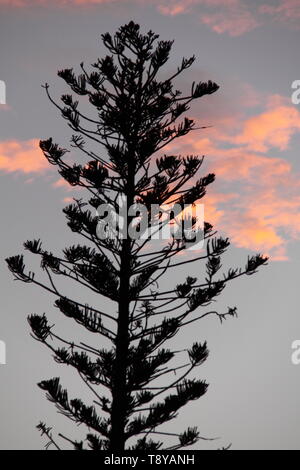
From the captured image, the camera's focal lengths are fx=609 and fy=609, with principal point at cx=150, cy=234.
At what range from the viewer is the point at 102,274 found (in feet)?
27.3

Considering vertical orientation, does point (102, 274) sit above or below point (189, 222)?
below

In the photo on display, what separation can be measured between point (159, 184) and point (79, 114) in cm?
169

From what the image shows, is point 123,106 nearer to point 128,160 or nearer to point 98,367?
point 128,160

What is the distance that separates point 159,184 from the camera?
880 centimetres

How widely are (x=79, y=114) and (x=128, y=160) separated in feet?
3.50

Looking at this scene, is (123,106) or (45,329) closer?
(45,329)
